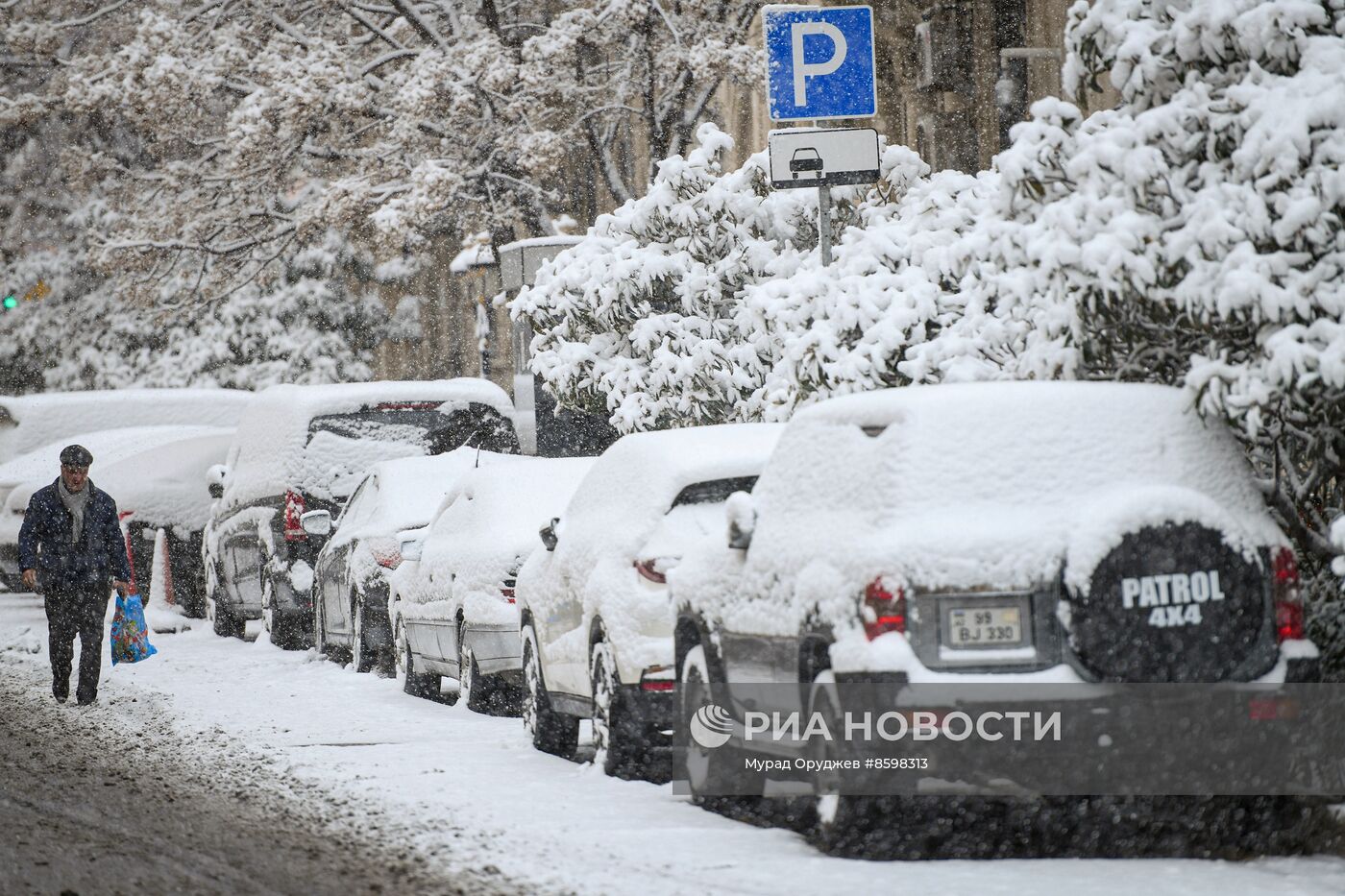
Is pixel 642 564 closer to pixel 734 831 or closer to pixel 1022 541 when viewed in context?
pixel 734 831

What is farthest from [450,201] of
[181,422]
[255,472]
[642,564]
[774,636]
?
[774,636]

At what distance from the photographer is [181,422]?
83.3 feet

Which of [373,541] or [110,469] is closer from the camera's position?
[373,541]

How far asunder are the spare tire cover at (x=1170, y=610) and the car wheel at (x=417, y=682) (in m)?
7.49

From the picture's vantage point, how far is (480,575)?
Answer: 40.1ft

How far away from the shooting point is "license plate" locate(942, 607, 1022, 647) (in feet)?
22.7

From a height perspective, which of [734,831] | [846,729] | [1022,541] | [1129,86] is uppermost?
[1129,86]

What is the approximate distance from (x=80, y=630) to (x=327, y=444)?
366 centimetres

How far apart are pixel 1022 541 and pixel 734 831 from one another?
1.81 meters

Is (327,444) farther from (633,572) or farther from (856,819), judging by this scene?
(856,819)

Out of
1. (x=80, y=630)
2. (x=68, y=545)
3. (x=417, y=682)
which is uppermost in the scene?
(x=68, y=545)

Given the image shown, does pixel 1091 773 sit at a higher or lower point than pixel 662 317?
lower

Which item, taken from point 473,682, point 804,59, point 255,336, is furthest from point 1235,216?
point 255,336

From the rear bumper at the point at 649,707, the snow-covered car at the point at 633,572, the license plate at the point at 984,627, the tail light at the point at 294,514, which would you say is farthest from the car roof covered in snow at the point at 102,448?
the license plate at the point at 984,627
